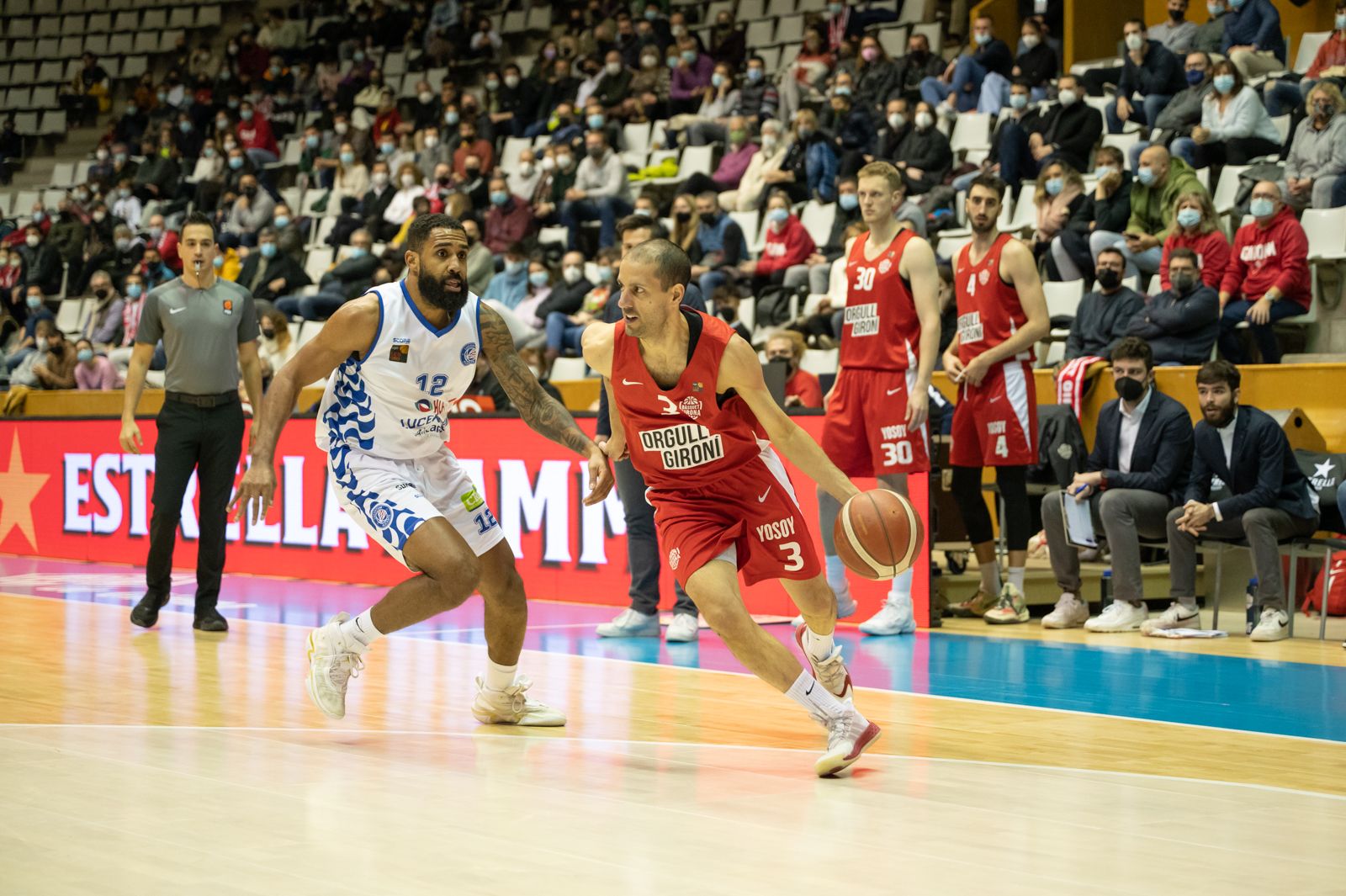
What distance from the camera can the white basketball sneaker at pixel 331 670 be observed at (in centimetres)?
544

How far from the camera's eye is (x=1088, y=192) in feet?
43.0

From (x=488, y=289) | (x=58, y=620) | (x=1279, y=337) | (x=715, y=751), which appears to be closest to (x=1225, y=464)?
(x=1279, y=337)

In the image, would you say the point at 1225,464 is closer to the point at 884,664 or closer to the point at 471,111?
the point at 884,664

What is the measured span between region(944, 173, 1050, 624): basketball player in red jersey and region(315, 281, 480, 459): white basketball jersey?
12.4ft

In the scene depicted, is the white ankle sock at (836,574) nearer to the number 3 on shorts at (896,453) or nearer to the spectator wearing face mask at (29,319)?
the number 3 on shorts at (896,453)

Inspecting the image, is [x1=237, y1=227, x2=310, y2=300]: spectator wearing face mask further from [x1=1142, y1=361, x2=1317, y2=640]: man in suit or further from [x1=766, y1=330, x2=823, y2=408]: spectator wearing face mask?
[x1=1142, y1=361, x2=1317, y2=640]: man in suit

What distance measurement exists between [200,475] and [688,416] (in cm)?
445

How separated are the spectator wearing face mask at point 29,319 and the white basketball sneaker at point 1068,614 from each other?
1463cm

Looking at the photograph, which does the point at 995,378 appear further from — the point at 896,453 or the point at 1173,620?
the point at 1173,620

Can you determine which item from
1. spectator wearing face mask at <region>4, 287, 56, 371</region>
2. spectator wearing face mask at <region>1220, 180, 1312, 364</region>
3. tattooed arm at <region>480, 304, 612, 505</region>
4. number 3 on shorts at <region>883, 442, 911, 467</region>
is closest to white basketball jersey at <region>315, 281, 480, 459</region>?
tattooed arm at <region>480, 304, 612, 505</region>

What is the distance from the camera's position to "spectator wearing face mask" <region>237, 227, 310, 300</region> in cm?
1889

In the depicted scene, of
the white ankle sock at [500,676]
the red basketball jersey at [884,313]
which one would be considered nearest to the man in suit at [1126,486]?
the red basketball jersey at [884,313]

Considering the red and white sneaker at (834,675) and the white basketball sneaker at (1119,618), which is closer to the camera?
the red and white sneaker at (834,675)

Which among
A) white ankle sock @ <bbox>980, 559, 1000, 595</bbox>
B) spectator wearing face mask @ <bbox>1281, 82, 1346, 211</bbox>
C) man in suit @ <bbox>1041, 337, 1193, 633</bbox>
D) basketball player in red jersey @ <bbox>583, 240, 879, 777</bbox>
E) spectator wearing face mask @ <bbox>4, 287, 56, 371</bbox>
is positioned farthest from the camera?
spectator wearing face mask @ <bbox>4, 287, 56, 371</bbox>
